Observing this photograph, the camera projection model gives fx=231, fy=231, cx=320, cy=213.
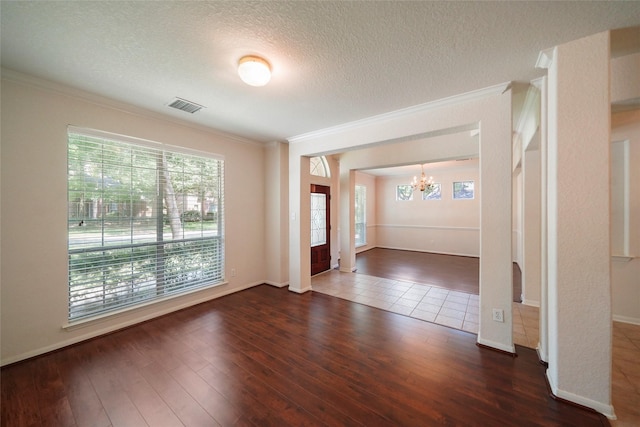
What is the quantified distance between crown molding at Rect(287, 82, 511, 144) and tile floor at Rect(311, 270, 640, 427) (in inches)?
104

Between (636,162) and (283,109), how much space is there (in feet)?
14.1

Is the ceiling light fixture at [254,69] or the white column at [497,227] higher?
the ceiling light fixture at [254,69]

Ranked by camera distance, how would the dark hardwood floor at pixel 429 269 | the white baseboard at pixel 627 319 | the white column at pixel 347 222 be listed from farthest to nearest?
the white column at pixel 347 222
the dark hardwood floor at pixel 429 269
the white baseboard at pixel 627 319

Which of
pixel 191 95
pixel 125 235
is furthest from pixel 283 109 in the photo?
pixel 125 235

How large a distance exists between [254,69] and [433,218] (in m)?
7.39

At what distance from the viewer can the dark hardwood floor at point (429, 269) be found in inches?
176

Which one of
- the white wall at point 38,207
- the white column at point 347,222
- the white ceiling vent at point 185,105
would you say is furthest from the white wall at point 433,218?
the white wall at point 38,207

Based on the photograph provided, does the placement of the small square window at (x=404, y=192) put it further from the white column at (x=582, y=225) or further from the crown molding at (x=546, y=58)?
the white column at (x=582, y=225)

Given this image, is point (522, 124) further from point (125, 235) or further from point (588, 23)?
point (125, 235)

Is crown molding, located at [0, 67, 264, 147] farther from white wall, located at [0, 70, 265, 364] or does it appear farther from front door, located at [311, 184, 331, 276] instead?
front door, located at [311, 184, 331, 276]

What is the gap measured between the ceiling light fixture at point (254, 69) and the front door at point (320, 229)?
311cm

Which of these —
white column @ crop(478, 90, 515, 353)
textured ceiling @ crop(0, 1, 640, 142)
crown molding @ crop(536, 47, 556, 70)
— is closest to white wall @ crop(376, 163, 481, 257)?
white column @ crop(478, 90, 515, 353)

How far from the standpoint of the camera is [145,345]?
2.47m

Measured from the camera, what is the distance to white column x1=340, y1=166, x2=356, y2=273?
5.48 meters
